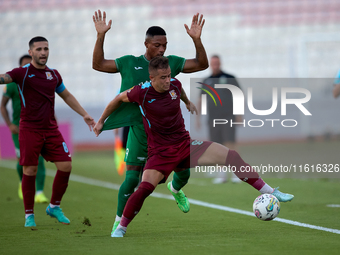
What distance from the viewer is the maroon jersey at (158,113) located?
4.96 meters

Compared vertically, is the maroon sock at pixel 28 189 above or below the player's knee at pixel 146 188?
below

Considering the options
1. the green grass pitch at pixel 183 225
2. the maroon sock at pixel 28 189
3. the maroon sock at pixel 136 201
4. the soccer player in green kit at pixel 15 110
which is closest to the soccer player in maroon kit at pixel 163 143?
the maroon sock at pixel 136 201

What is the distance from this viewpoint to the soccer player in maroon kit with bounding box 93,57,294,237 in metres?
4.82

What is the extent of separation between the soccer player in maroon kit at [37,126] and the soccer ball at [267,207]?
222cm

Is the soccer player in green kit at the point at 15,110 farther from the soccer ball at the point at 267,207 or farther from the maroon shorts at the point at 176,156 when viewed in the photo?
Answer: the soccer ball at the point at 267,207

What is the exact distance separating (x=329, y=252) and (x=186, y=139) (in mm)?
1820

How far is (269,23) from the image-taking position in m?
22.6

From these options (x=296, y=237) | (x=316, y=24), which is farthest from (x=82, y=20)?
(x=296, y=237)

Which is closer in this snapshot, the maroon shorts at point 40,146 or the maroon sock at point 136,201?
the maroon sock at point 136,201

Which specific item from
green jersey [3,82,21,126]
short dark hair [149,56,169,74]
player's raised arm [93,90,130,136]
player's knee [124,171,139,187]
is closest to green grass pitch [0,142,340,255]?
player's knee [124,171,139,187]

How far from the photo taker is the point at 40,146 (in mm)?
5957

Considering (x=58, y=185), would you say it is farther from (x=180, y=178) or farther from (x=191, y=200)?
(x=191, y=200)

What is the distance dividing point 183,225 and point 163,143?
1.13 meters

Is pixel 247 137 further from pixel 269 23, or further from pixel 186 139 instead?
pixel 186 139
